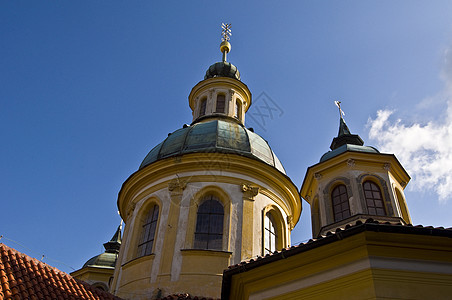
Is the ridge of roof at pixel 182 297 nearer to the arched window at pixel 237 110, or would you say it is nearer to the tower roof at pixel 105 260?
the arched window at pixel 237 110

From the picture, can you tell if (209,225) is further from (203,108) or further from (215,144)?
(203,108)

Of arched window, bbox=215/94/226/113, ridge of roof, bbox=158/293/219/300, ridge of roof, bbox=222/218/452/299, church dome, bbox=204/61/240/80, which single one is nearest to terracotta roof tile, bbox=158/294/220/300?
ridge of roof, bbox=158/293/219/300

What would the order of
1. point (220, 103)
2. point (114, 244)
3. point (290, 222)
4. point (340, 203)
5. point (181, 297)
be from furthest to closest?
point (114, 244) < point (220, 103) < point (290, 222) < point (340, 203) < point (181, 297)

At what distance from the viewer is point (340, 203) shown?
1414 cm

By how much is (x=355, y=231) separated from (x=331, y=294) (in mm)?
1230

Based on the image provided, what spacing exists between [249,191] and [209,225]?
1.85 metres

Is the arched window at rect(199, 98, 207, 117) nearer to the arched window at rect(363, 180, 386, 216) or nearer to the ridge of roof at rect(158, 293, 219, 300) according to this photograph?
the arched window at rect(363, 180, 386, 216)

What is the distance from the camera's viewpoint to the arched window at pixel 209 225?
12727 millimetres

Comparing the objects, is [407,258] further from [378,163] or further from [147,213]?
[147,213]

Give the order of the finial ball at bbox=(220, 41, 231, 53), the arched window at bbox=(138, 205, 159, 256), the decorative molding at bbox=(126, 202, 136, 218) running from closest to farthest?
the arched window at bbox=(138, 205, 159, 256) < the decorative molding at bbox=(126, 202, 136, 218) < the finial ball at bbox=(220, 41, 231, 53)

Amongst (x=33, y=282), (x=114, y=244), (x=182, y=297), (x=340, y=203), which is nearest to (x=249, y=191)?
(x=340, y=203)

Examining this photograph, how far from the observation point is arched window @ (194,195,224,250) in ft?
41.8

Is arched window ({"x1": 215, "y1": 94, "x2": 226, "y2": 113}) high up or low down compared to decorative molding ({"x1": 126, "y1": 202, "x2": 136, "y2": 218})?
up

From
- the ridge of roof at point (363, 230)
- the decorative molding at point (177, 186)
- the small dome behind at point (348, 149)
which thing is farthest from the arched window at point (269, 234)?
the ridge of roof at point (363, 230)
